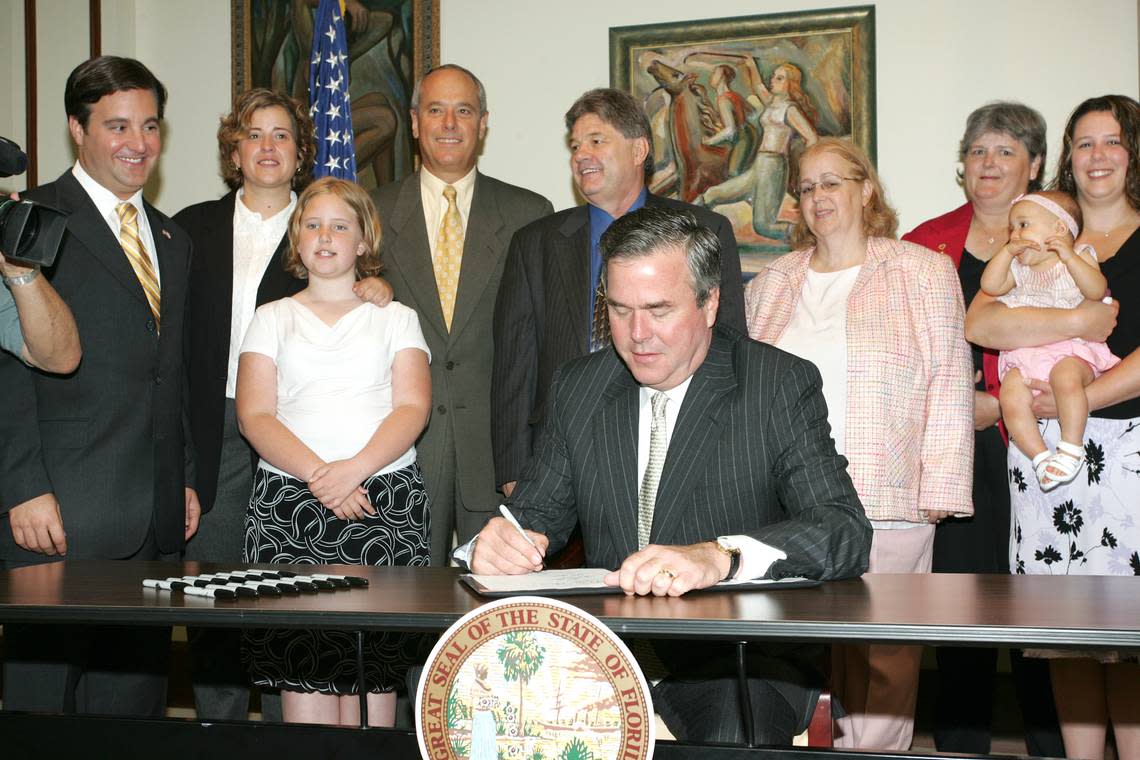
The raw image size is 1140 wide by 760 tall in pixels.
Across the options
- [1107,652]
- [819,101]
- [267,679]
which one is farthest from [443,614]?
[819,101]

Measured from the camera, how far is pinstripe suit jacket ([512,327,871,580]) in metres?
2.41

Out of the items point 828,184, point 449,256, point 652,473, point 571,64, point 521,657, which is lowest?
point 521,657

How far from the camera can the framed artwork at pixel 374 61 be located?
5918mm

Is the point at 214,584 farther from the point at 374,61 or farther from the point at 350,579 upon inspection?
the point at 374,61

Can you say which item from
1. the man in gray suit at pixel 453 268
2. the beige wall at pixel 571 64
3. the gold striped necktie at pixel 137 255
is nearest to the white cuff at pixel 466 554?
the man in gray suit at pixel 453 268

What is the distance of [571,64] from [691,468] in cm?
371

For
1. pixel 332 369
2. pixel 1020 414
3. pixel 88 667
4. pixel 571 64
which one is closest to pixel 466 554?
pixel 332 369

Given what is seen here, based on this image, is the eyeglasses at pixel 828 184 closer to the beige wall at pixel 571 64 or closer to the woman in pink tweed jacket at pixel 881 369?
the woman in pink tweed jacket at pixel 881 369

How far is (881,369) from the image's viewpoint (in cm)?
355

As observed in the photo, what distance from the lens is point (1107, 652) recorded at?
70.8 inches

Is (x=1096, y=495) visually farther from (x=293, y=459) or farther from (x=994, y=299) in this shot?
(x=293, y=459)

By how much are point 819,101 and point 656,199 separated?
155cm

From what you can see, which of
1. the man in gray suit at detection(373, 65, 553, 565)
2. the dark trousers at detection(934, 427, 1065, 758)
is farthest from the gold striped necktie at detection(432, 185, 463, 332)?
the dark trousers at detection(934, 427, 1065, 758)

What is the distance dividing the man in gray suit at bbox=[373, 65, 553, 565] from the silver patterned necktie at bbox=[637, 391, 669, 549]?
1.57 metres
